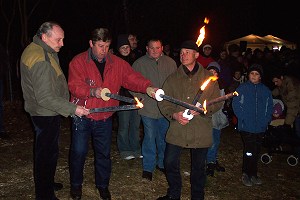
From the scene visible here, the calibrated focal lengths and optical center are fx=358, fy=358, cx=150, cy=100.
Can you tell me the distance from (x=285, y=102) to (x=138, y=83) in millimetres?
3417

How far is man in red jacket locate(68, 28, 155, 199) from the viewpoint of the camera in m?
4.62

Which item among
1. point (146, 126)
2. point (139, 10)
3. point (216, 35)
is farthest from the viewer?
point (216, 35)

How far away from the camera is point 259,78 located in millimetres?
5852

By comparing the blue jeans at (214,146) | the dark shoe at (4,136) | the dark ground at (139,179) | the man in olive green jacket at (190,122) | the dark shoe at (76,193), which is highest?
the man in olive green jacket at (190,122)

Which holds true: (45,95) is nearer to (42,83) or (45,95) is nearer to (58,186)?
(42,83)

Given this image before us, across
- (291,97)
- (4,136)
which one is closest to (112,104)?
(291,97)

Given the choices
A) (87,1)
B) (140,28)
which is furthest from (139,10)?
(87,1)

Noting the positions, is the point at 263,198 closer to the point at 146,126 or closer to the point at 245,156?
the point at 245,156

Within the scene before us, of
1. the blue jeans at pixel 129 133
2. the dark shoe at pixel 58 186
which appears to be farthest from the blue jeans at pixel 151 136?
the dark shoe at pixel 58 186

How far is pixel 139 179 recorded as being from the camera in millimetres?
6047

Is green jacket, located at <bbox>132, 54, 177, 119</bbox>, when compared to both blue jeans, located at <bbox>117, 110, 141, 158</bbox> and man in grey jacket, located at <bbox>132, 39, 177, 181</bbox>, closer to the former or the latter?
man in grey jacket, located at <bbox>132, 39, 177, 181</bbox>

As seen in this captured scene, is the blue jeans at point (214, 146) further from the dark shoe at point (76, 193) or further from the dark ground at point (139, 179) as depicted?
the dark shoe at point (76, 193)

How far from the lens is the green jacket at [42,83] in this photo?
13.5ft

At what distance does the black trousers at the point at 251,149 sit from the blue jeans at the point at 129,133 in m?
2.01
